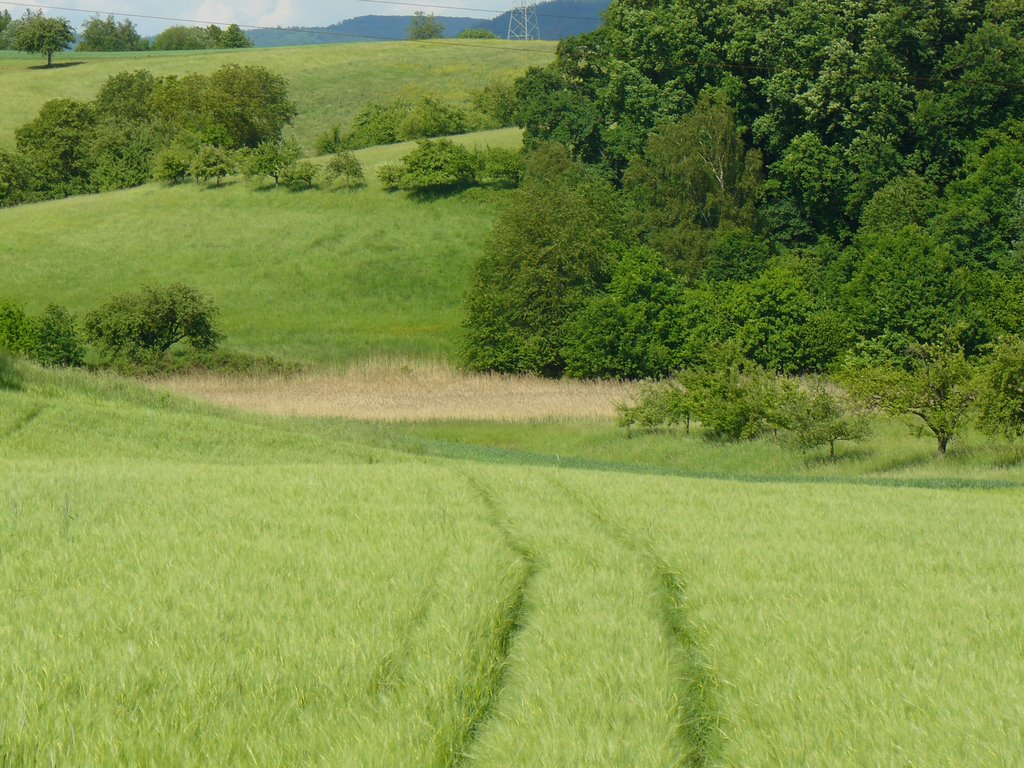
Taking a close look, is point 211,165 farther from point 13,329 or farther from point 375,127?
point 13,329

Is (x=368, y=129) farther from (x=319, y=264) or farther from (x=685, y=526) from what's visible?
(x=685, y=526)

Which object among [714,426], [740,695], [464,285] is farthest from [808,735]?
[464,285]

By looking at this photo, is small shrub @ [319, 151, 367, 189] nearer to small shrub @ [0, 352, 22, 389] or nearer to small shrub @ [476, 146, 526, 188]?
small shrub @ [476, 146, 526, 188]

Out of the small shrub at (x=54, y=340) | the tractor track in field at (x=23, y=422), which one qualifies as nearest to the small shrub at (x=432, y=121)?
the small shrub at (x=54, y=340)

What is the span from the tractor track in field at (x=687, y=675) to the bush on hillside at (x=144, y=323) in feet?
160

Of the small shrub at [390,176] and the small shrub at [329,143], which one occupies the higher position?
the small shrub at [329,143]

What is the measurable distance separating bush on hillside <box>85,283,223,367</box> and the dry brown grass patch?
3792 millimetres

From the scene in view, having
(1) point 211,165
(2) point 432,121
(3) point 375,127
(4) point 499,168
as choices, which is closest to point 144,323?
(4) point 499,168

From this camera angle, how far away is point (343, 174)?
90.4 meters

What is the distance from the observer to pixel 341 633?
264 inches

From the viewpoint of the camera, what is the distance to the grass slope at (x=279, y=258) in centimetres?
6800

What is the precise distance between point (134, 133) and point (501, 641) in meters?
104

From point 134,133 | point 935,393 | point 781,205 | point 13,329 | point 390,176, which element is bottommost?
point 13,329

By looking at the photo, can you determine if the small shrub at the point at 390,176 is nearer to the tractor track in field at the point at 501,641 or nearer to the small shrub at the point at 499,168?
the small shrub at the point at 499,168
